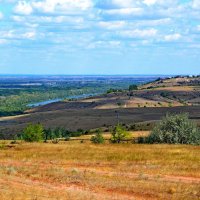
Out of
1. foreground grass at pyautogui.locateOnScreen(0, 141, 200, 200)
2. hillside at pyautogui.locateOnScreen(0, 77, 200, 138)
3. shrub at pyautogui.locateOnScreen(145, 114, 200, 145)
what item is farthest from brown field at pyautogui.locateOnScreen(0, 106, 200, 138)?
foreground grass at pyautogui.locateOnScreen(0, 141, 200, 200)

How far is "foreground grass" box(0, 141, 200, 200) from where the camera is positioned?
1964cm

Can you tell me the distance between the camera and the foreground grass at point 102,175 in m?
19.6

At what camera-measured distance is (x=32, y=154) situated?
35.3 metres

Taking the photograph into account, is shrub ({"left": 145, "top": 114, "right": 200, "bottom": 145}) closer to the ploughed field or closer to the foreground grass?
the foreground grass

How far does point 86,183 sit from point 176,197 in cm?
453

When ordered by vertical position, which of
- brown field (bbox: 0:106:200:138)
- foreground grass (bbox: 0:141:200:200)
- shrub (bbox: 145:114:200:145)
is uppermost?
foreground grass (bbox: 0:141:200:200)

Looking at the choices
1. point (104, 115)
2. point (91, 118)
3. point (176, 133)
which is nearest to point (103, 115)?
point (104, 115)

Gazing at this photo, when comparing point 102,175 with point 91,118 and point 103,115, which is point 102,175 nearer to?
point 91,118

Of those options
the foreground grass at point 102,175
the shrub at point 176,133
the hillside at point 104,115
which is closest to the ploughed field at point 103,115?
the hillside at point 104,115

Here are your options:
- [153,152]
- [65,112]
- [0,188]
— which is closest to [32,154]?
[153,152]

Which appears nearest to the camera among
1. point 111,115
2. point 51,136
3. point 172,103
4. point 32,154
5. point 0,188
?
point 0,188

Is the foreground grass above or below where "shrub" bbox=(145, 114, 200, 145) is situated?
above

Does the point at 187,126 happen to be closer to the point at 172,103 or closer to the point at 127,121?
the point at 127,121

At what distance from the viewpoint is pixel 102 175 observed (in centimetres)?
2473
